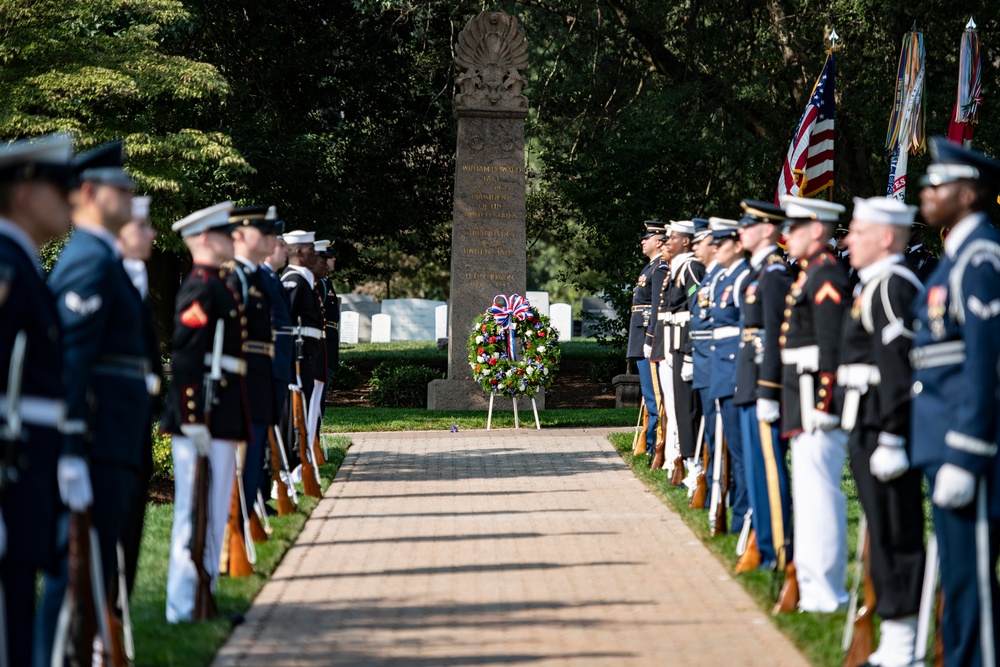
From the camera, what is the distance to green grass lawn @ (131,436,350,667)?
673 cm

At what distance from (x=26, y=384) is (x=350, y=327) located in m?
39.3

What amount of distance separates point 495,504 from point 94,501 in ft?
22.0

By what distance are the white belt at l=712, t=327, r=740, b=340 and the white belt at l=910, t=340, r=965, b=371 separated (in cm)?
419

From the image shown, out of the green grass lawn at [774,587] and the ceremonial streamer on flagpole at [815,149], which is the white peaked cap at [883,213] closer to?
the green grass lawn at [774,587]

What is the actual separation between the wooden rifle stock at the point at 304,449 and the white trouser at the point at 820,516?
5.80 metres

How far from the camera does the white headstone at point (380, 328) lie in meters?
43.6

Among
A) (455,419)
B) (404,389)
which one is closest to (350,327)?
(404,389)

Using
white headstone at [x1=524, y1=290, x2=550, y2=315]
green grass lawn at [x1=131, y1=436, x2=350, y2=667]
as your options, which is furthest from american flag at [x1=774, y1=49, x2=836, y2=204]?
white headstone at [x1=524, y1=290, x2=550, y2=315]

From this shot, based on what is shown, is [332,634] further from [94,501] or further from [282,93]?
[282,93]

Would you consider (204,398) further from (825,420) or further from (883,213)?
(883,213)

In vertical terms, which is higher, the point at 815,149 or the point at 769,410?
the point at 815,149

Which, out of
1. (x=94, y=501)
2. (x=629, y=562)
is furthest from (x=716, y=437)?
(x=94, y=501)

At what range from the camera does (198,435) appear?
7.30m

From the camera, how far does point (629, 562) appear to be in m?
9.35
